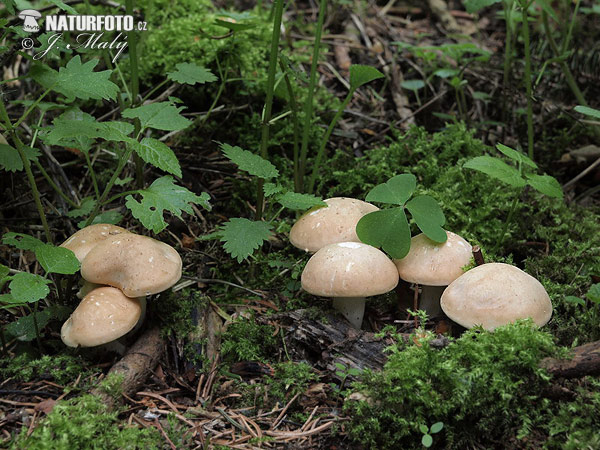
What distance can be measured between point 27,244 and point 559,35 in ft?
18.1

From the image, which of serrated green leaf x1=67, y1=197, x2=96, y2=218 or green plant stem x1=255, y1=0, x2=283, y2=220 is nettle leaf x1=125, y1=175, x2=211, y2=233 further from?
serrated green leaf x1=67, y1=197, x2=96, y2=218

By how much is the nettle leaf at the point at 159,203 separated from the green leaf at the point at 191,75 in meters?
0.81

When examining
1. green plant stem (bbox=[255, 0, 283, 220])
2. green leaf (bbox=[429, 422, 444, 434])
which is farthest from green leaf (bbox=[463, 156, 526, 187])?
green leaf (bbox=[429, 422, 444, 434])

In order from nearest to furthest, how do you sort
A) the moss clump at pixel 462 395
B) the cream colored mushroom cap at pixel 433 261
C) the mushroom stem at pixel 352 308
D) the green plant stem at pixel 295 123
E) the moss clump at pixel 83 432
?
the moss clump at pixel 83 432 < the moss clump at pixel 462 395 < the cream colored mushroom cap at pixel 433 261 < the mushroom stem at pixel 352 308 < the green plant stem at pixel 295 123

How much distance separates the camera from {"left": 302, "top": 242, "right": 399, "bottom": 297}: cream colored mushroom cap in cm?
258

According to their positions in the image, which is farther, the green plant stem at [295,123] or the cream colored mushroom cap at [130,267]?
the green plant stem at [295,123]

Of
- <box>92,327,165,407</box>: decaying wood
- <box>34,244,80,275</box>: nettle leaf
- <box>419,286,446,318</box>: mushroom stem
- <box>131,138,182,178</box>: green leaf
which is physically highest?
<box>131,138,182,178</box>: green leaf

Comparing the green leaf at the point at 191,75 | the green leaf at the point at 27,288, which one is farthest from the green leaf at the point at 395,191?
the green leaf at the point at 27,288

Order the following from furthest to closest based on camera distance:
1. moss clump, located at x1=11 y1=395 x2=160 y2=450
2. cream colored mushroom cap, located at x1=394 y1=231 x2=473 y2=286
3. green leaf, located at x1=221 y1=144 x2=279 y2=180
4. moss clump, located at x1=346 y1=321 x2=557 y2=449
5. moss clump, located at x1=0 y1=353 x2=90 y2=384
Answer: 1. green leaf, located at x1=221 y1=144 x2=279 y2=180
2. cream colored mushroom cap, located at x1=394 y1=231 x2=473 y2=286
3. moss clump, located at x1=0 y1=353 x2=90 y2=384
4. moss clump, located at x1=346 y1=321 x2=557 y2=449
5. moss clump, located at x1=11 y1=395 x2=160 y2=450

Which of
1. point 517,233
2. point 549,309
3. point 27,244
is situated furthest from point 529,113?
point 27,244

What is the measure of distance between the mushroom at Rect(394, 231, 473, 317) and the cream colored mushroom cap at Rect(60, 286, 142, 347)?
142cm

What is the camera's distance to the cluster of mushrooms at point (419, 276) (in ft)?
8.05

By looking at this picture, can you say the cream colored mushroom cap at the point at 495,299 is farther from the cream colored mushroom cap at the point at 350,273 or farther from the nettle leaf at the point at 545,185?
the nettle leaf at the point at 545,185

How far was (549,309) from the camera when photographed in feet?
Result: 8.34
